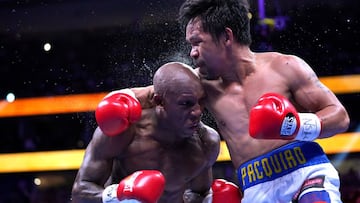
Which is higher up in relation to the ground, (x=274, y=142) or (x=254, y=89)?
(x=254, y=89)

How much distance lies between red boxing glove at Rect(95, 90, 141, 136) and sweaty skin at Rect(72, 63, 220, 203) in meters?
0.11

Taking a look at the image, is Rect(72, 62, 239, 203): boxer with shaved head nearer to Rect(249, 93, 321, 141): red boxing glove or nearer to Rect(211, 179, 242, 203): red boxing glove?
Rect(211, 179, 242, 203): red boxing glove

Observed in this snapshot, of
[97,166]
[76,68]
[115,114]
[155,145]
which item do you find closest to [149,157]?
[155,145]

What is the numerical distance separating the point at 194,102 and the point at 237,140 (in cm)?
20

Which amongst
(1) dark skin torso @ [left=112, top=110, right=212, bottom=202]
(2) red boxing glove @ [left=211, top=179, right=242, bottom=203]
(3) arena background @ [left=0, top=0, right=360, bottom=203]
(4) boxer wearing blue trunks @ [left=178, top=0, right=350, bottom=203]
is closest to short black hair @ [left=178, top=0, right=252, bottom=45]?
(4) boxer wearing blue trunks @ [left=178, top=0, right=350, bottom=203]

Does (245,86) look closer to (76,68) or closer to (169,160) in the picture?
(169,160)

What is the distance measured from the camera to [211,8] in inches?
81.5

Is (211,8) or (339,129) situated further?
(211,8)

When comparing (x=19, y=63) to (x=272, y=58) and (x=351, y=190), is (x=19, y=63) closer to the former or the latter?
(x=351, y=190)

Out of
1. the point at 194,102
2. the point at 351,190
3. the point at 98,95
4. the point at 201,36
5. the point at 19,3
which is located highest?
the point at 19,3

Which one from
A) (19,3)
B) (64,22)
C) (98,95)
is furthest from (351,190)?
(19,3)

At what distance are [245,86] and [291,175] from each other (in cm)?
35

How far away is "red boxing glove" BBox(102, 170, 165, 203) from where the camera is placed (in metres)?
1.82

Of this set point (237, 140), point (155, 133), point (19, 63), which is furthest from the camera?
point (19, 63)
